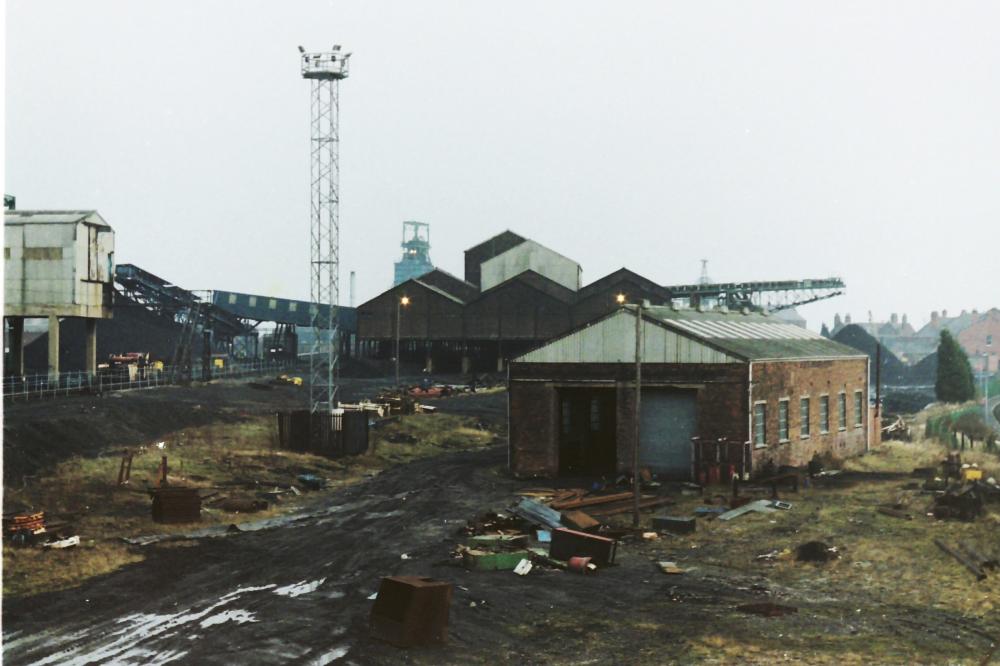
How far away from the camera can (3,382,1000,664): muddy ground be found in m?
14.9

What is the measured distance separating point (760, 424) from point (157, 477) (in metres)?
22.1

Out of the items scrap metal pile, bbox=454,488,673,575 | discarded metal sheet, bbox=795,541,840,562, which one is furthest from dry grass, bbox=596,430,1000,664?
scrap metal pile, bbox=454,488,673,575

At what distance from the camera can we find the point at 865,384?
150 ft

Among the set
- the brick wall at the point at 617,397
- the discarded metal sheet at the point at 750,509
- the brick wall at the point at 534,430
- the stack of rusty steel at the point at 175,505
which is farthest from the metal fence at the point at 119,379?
the discarded metal sheet at the point at 750,509

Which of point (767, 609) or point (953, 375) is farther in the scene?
point (953, 375)

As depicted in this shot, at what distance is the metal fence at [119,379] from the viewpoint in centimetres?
4612

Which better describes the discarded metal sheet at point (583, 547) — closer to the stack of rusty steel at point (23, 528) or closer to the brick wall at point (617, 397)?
the stack of rusty steel at point (23, 528)

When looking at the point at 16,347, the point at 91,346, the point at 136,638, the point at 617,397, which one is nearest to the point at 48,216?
the point at 16,347

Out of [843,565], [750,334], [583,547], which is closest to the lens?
[843,565]

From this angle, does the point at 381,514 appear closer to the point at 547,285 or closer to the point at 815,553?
the point at 815,553

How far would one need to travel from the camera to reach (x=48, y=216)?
160 ft

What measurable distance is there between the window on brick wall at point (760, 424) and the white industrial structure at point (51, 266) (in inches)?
1373

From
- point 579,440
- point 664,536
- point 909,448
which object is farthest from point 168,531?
point 909,448

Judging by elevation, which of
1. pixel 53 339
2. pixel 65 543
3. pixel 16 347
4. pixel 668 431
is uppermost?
pixel 53 339
